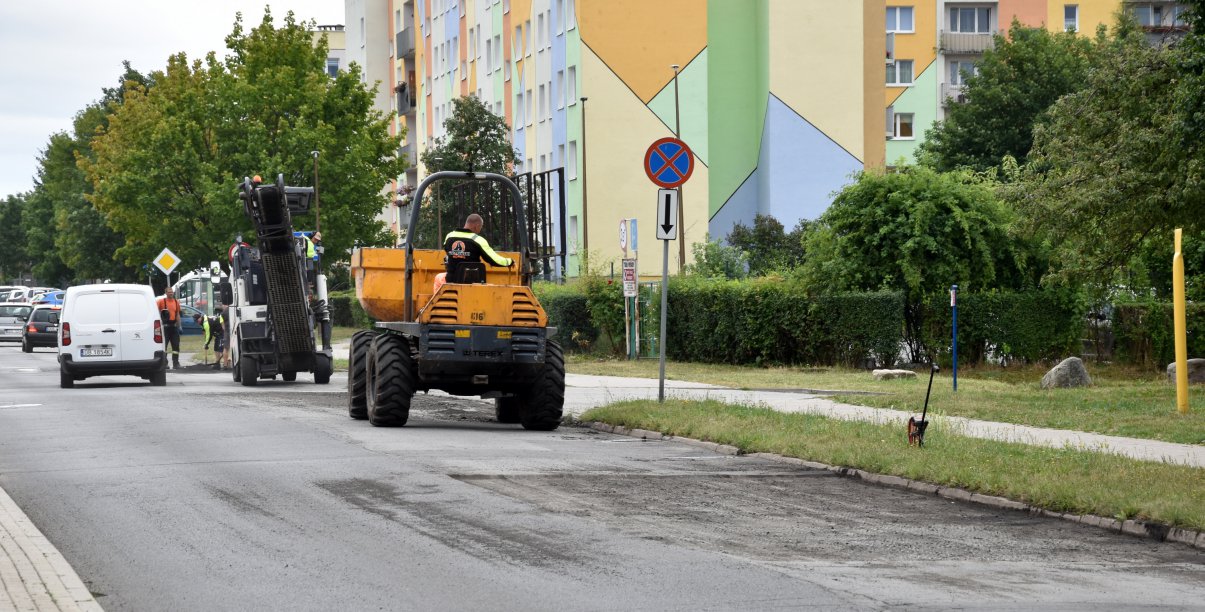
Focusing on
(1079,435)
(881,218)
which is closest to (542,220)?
(1079,435)

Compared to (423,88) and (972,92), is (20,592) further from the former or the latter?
(423,88)

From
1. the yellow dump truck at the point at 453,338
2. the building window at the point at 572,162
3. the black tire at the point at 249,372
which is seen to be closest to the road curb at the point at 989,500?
the yellow dump truck at the point at 453,338

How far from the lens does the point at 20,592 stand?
797 cm

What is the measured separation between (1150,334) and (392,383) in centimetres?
1825

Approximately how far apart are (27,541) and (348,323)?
215 feet

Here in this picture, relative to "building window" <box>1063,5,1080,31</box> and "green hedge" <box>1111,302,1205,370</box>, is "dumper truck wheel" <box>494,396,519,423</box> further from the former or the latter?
"building window" <box>1063,5,1080,31</box>

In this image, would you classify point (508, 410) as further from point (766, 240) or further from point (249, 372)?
point (766, 240)

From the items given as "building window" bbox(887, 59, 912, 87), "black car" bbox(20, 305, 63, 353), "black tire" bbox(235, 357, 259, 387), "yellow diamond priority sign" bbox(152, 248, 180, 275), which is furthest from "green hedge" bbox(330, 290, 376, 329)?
"black tire" bbox(235, 357, 259, 387)

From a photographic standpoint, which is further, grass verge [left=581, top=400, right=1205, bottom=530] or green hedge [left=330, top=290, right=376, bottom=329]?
green hedge [left=330, top=290, right=376, bottom=329]

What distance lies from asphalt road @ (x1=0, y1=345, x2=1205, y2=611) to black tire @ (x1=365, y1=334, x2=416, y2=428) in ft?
4.23

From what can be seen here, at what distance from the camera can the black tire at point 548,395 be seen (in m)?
18.5

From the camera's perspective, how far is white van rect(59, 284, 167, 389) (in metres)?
29.9

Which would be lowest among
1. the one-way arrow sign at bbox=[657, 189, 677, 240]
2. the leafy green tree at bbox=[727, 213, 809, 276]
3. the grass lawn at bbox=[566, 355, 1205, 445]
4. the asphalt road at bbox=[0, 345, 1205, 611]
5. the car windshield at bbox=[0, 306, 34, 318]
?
the asphalt road at bbox=[0, 345, 1205, 611]

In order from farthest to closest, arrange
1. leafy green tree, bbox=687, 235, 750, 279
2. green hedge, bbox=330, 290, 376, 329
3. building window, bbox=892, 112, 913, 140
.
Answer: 1. building window, bbox=892, 112, 913, 140
2. green hedge, bbox=330, 290, 376, 329
3. leafy green tree, bbox=687, 235, 750, 279
